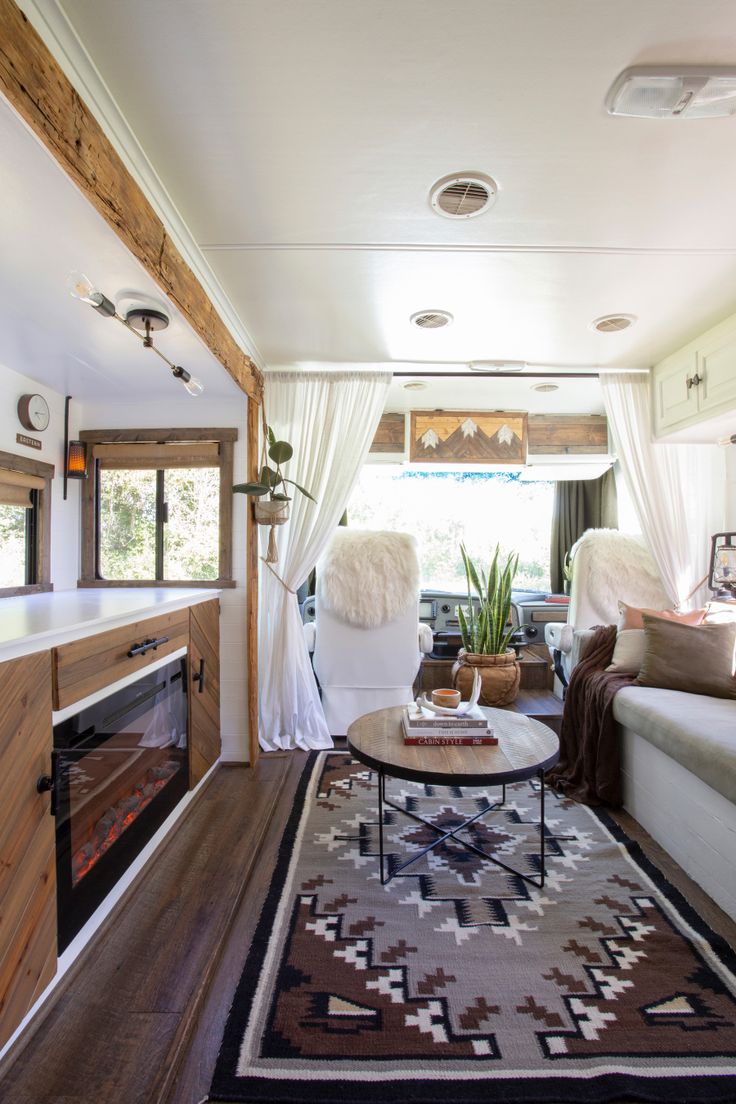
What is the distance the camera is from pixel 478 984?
4.76ft

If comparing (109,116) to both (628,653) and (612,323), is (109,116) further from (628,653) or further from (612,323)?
(628,653)

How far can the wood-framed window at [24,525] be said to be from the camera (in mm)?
2361

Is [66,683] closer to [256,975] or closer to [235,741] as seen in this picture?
[256,975]

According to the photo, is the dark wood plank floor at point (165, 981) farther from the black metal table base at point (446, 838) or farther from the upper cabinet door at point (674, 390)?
the upper cabinet door at point (674, 390)

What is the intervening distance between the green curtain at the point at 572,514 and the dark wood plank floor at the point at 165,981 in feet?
11.4

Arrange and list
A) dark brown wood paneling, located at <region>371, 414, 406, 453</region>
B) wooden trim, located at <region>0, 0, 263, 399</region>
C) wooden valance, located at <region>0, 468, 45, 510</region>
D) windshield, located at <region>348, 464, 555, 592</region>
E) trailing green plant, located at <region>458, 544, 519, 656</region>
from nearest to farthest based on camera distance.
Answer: wooden trim, located at <region>0, 0, 263, 399</region> < wooden valance, located at <region>0, 468, 45, 510</region> < trailing green plant, located at <region>458, 544, 519, 656</region> < dark brown wood paneling, located at <region>371, 414, 406, 453</region> < windshield, located at <region>348, 464, 555, 592</region>

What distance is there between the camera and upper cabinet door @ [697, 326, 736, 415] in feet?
8.35

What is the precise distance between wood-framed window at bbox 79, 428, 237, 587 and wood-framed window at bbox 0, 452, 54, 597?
1.17ft

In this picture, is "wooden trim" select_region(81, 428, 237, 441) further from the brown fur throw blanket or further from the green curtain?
the green curtain

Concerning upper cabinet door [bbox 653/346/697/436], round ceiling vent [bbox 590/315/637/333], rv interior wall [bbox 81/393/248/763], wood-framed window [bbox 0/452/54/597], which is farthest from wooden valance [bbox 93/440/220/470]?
upper cabinet door [bbox 653/346/697/436]

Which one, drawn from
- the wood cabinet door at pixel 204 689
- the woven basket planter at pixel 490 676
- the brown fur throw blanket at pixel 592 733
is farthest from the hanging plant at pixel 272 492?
the brown fur throw blanket at pixel 592 733

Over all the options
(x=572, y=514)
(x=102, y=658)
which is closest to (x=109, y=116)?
(x=102, y=658)

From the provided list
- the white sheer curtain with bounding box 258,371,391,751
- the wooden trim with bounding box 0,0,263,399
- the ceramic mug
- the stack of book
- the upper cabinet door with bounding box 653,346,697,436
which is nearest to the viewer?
the wooden trim with bounding box 0,0,263,399

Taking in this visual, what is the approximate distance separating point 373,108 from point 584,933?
241cm
